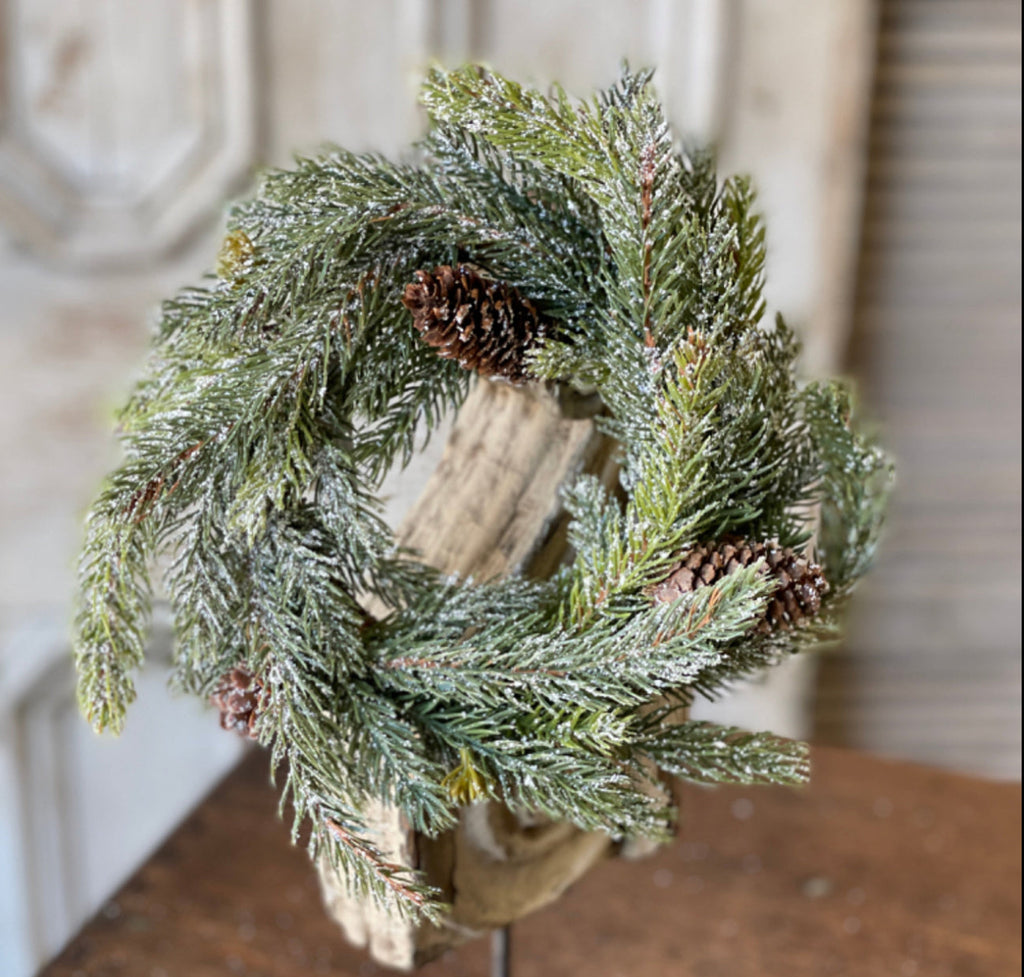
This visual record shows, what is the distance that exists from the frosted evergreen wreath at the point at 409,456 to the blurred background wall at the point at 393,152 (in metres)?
0.52

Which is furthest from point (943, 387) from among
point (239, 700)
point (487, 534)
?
point (239, 700)

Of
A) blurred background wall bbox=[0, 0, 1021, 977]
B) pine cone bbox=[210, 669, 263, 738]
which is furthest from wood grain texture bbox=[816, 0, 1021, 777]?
pine cone bbox=[210, 669, 263, 738]

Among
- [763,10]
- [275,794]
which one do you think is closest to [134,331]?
[275,794]

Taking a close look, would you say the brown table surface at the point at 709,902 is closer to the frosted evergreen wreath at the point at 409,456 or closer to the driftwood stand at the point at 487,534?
the driftwood stand at the point at 487,534

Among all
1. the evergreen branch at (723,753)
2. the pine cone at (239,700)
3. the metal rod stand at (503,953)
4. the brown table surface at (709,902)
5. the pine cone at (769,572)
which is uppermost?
the pine cone at (769,572)

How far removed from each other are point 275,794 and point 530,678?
52 centimetres

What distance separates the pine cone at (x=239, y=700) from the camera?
40 cm

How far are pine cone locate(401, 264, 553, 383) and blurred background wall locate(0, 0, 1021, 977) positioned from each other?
1.77 ft

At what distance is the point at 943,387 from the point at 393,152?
652 millimetres

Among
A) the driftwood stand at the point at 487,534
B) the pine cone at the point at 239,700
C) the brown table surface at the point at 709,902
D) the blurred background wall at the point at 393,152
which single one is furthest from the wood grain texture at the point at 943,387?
the pine cone at the point at 239,700

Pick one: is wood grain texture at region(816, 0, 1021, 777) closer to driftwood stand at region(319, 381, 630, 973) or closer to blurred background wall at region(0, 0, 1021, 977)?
blurred background wall at region(0, 0, 1021, 977)

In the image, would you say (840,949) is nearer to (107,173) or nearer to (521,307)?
(521,307)

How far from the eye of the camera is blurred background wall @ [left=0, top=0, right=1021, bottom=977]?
96 centimetres

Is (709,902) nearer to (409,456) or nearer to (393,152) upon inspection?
(409,456)
